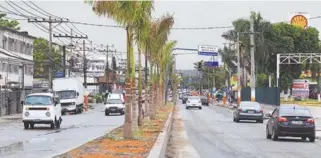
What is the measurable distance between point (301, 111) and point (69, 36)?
5261cm

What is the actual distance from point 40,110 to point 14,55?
40.4 metres

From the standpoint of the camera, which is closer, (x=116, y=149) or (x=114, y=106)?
(x=116, y=149)

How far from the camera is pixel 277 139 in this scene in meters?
28.8

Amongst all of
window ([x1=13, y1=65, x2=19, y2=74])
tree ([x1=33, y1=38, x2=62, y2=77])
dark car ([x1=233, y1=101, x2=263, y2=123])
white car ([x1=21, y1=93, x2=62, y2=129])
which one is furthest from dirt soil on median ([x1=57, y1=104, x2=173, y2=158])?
tree ([x1=33, y1=38, x2=62, y2=77])

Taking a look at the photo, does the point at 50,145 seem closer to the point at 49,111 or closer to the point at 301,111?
the point at 301,111

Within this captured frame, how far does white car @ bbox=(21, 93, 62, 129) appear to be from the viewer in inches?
1454

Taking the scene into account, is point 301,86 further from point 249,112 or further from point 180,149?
point 180,149

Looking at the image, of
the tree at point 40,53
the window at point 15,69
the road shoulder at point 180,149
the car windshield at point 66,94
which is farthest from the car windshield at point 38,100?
the tree at point 40,53

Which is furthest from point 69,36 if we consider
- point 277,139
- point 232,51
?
point 277,139

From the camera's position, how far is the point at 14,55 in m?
75.8

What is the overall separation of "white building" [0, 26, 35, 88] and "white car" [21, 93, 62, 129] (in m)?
30.7

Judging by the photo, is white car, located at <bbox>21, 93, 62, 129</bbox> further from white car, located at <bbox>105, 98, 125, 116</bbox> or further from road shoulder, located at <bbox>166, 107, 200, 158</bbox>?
white car, located at <bbox>105, 98, 125, 116</bbox>

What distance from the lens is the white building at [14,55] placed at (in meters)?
72.1

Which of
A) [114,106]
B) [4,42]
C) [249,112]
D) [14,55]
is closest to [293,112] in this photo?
[249,112]
